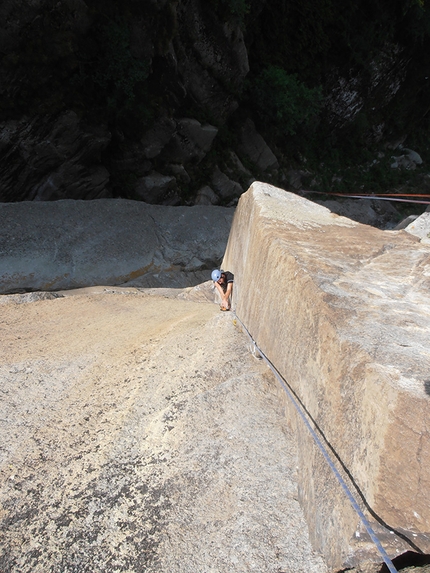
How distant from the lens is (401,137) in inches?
795

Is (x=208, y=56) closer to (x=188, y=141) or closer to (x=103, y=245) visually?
(x=188, y=141)

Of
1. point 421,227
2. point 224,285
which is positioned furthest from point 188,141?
point 421,227

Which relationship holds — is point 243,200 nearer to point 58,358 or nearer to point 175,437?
point 58,358

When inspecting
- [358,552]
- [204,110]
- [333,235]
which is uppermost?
[204,110]

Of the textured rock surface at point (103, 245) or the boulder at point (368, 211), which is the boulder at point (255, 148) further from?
the textured rock surface at point (103, 245)

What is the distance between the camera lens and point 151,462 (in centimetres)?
308

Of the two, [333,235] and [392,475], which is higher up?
[333,235]

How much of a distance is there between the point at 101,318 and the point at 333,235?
323cm

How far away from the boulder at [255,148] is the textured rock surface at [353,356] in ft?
36.2

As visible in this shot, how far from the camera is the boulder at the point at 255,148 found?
14852mm

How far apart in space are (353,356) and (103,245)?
862cm

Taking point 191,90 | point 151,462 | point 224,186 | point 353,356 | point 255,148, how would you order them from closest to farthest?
point 353,356 < point 151,462 < point 191,90 < point 224,186 < point 255,148

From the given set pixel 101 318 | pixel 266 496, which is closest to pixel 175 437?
pixel 266 496

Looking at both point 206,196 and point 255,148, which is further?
point 255,148
